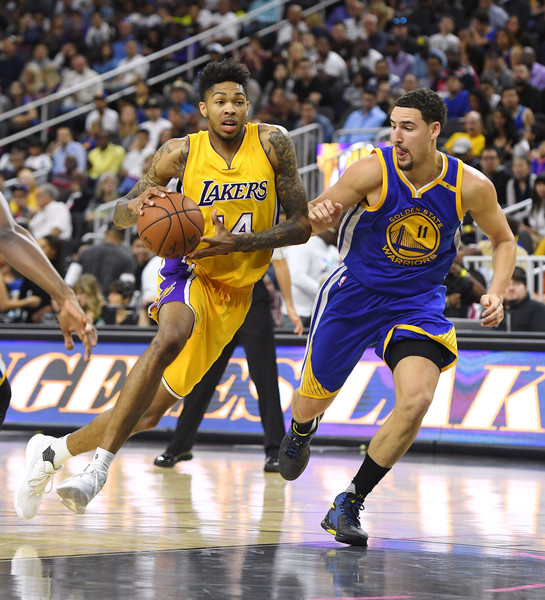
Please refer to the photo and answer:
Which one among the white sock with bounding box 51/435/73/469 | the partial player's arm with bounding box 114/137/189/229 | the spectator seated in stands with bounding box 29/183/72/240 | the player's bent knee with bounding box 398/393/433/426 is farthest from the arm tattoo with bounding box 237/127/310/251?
the spectator seated in stands with bounding box 29/183/72/240

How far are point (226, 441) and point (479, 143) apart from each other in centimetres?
587

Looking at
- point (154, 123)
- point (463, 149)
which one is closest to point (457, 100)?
point (463, 149)

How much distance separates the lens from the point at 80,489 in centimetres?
496

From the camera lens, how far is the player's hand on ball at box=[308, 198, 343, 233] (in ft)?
18.4

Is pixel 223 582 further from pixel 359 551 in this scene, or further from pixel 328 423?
pixel 328 423

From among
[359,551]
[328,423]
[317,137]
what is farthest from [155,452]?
[317,137]

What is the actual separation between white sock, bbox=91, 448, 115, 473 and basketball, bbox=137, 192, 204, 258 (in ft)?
3.27

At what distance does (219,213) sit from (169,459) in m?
3.36

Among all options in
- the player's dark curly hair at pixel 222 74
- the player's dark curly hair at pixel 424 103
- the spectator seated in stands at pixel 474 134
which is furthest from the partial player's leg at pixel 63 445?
the spectator seated in stands at pixel 474 134

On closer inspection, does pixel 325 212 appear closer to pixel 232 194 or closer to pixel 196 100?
pixel 232 194

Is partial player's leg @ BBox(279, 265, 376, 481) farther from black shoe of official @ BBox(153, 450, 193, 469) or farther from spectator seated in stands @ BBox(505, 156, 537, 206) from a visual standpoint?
spectator seated in stands @ BBox(505, 156, 537, 206)

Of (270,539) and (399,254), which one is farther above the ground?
(399,254)

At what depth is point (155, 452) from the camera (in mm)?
10078

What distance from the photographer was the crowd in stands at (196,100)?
13.7 m
